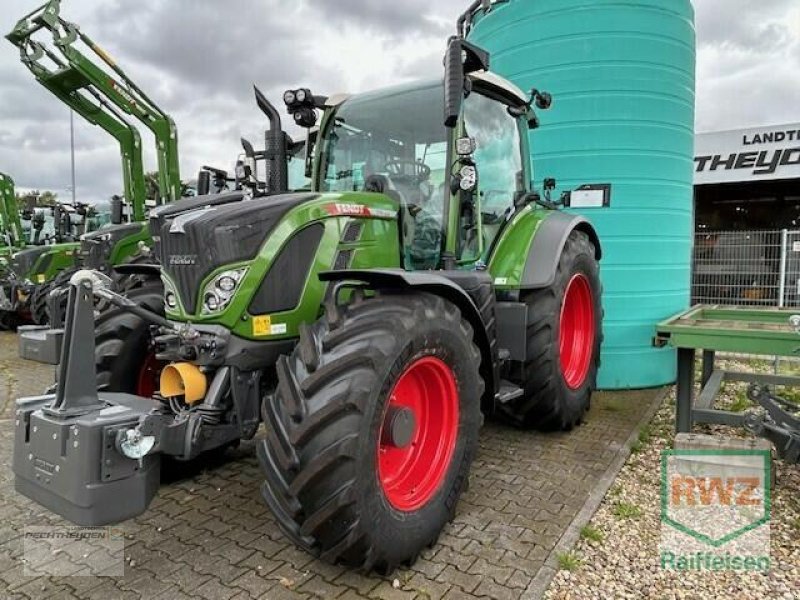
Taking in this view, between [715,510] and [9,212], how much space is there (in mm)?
14315

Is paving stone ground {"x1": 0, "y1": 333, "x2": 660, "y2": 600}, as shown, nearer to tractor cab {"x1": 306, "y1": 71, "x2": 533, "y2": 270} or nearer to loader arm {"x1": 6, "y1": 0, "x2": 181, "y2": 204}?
tractor cab {"x1": 306, "y1": 71, "x2": 533, "y2": 270}

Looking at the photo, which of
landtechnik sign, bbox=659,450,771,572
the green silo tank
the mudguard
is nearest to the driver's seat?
the mudguard

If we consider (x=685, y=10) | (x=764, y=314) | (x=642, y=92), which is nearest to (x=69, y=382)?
(x=764, y=314)

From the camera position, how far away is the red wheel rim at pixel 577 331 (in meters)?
4.66

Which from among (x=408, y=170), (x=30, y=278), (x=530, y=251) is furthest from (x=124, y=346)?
(x=30, y=278)

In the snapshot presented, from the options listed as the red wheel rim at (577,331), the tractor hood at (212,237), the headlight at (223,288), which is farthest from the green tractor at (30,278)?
the red wheel rim at (577,331)

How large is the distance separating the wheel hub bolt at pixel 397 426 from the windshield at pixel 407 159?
1.17 m

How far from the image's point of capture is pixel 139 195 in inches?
366

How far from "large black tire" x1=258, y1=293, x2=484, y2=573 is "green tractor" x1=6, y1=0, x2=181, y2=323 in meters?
6.25

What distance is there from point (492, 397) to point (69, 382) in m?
2.08

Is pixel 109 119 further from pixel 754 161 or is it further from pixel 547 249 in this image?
pixel 754 161

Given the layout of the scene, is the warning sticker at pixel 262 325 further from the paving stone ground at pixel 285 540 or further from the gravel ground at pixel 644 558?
the gravel ground at pixel 644 558

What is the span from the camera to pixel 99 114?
29.7ft

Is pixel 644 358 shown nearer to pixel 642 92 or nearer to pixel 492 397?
pixel 642 92
